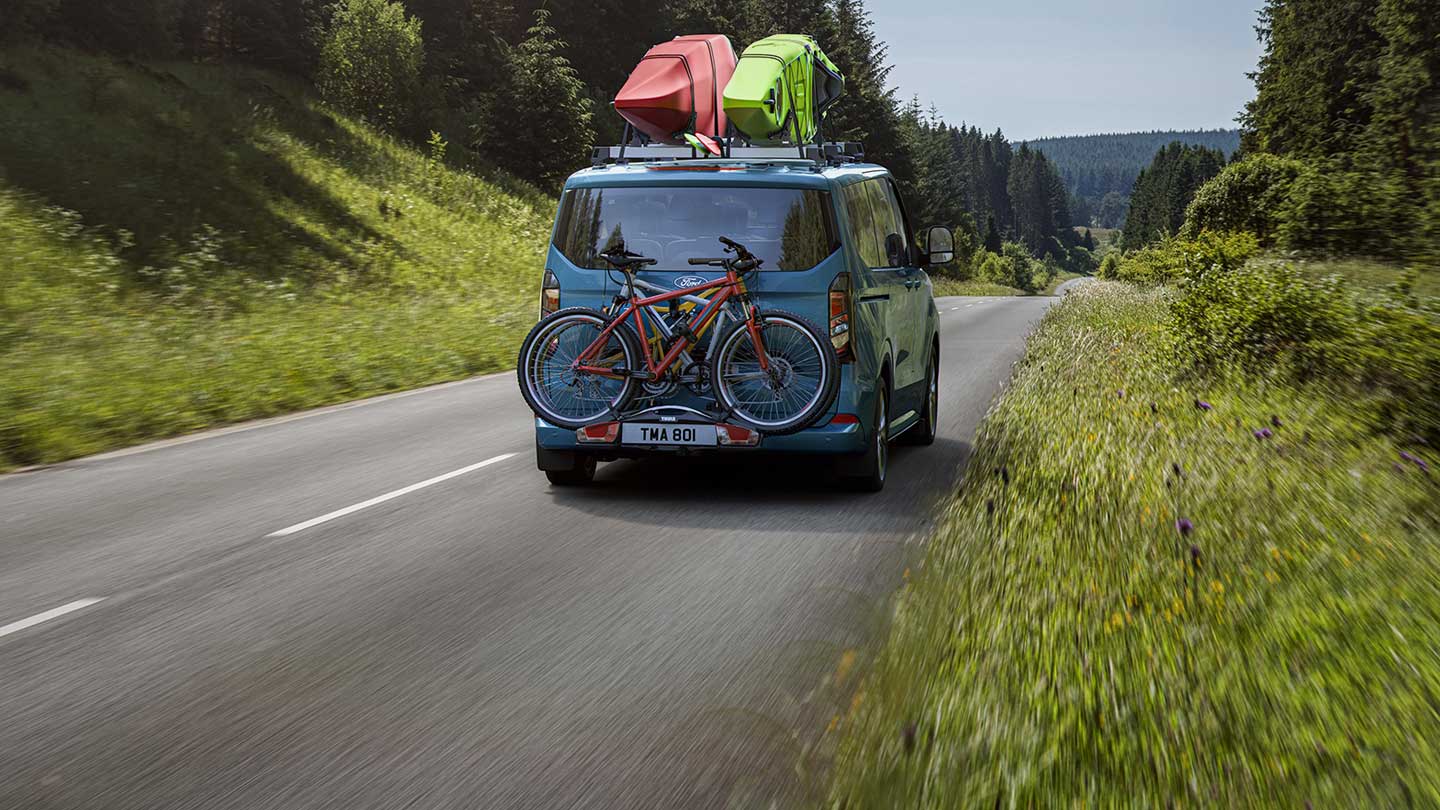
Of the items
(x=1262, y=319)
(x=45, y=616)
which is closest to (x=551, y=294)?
(x=45, y=616)

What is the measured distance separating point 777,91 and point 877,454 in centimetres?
541

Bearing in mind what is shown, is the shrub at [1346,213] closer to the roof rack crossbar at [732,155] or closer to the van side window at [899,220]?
the van side window at [899,220]

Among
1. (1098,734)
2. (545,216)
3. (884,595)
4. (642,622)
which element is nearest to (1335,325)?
(884,595)

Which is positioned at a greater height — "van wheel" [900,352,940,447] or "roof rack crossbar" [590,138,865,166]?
"roof rack crossbar" [590,138,865,166]

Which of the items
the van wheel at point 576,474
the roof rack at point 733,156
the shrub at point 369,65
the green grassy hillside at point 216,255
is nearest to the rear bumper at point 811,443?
the van wheel at point 576,474

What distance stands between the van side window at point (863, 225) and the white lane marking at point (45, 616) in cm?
458

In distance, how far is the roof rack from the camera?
8516 mm

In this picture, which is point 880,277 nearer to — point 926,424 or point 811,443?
point 811,443

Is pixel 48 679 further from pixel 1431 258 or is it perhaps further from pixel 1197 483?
pixel 1431 258

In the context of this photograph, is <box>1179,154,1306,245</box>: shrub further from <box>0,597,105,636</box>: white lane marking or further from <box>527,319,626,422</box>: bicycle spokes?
<box>0,597,105,636</box>: white lane marking

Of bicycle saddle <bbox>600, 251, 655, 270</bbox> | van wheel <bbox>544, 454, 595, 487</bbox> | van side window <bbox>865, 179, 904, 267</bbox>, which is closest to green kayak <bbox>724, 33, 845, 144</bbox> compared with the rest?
van side window <bbox>865, 179, 904, 267</bbox>

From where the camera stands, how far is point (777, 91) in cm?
1242

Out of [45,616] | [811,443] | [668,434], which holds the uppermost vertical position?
[45,616]

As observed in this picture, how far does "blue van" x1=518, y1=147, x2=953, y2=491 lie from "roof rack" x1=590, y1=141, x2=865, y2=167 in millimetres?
80
